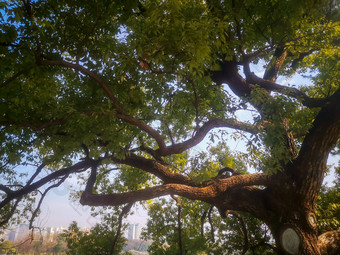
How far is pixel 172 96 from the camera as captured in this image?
5.77 m

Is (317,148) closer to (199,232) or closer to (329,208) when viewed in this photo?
(329,208)

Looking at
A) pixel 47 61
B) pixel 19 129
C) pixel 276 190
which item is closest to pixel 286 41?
pixel 276 190

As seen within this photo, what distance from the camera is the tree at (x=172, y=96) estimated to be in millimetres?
3969

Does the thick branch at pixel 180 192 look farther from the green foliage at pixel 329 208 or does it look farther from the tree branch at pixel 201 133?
the green foliage at pixel 329 208

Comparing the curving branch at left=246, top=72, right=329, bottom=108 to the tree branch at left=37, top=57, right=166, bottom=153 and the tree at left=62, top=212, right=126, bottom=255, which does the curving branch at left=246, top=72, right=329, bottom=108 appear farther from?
the tree at left=62, top=212, right=126, bottom=255

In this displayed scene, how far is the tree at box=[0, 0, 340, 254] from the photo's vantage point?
3969 millimetres

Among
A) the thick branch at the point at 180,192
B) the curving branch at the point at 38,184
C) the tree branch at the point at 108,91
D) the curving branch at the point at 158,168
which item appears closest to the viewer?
the tree branch at the point at 108,91

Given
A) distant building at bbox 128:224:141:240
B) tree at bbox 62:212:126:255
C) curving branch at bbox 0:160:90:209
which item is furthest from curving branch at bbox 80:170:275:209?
distant building at bbox 128:224:141:240

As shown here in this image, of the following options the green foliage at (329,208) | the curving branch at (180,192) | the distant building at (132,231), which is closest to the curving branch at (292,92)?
the curving branch at (180,192)

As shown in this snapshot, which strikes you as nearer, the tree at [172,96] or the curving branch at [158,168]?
the tree at [172,96]

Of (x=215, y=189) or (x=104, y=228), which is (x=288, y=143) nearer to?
(x=215, y=189)

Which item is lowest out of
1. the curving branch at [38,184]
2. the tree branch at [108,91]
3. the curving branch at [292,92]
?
the curving branch at [38,184]

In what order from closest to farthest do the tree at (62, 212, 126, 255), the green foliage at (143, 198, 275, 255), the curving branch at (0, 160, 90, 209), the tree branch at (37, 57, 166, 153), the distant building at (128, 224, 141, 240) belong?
the tree branch at (37, 57, 166, 153), the curving branch at (0, 160, 90, 209), the green foliage at (143, 198, 275, 255), the tree at (62, 212, 126, 255), the distant building at (128, 224, 141, 240)

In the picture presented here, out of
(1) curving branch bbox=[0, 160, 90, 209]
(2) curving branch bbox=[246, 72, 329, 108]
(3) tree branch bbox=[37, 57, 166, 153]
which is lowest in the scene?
(1) curving branch bbox=[0, 160, 90, 209]
